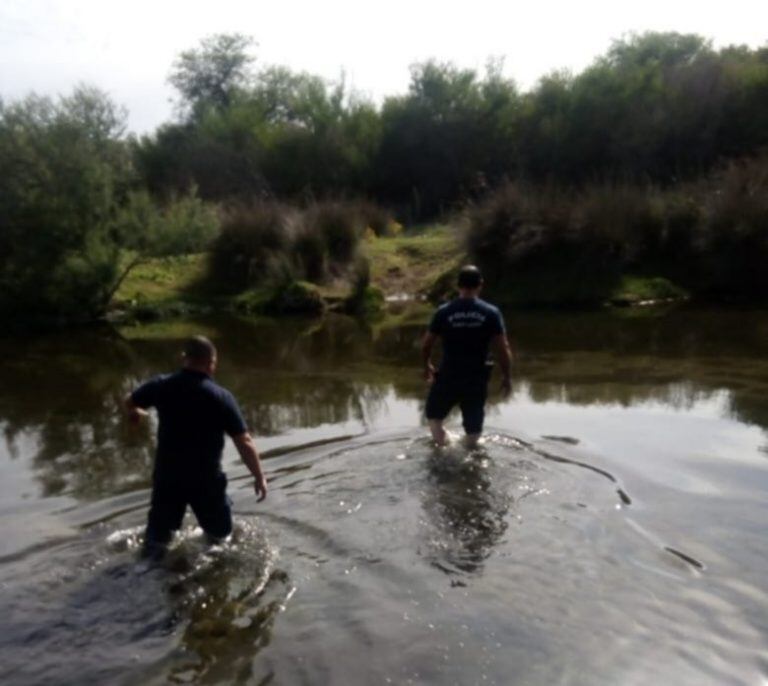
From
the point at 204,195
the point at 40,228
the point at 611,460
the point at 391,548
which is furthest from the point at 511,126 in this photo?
the point at 391,548

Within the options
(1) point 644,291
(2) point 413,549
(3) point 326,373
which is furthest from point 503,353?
(1) point 644,291

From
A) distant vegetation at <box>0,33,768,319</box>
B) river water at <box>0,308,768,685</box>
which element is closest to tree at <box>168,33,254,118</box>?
distant vegetation at <box>0,33,768,319</box>

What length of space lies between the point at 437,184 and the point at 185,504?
121ft

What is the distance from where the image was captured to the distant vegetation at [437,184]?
91.3 ft

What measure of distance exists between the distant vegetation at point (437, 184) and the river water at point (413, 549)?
1299 cm

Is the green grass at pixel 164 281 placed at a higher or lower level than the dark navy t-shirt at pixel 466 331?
higher

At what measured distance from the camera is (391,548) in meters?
8.36

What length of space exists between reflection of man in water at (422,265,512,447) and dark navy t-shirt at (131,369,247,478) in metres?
3.57

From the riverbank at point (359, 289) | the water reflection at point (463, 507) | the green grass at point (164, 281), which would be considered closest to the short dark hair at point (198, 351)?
the water reflection at point (463, 507)

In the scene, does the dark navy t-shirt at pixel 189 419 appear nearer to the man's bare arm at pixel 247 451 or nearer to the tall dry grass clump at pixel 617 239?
the man's bare arm at pixel 247 451

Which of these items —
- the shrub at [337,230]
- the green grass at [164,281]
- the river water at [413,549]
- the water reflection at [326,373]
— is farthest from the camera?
the shrub at [337,230]

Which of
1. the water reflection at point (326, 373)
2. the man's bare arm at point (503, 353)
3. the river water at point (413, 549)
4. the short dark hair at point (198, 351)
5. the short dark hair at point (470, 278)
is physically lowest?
the river water at point (413, 549)

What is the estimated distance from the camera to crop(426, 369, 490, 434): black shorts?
1091cm

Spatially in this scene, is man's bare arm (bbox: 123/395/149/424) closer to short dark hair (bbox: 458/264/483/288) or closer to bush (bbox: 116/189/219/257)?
short dark hair (bbox: 458/264/483/288)
